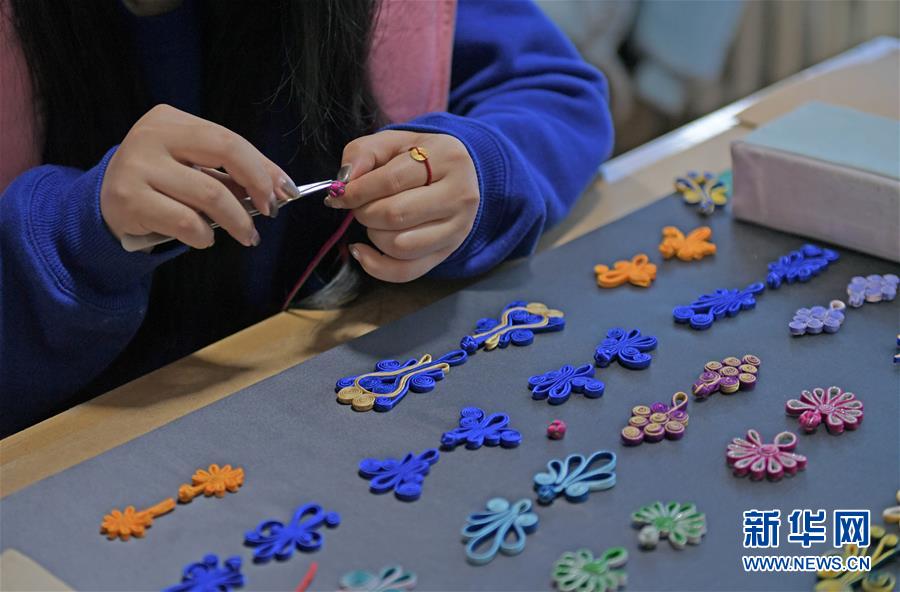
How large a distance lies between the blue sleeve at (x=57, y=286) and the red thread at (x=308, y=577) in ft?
0.88

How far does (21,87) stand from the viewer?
85cm

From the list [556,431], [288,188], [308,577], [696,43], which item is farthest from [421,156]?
[696,43]

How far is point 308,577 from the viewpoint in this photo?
58 cm

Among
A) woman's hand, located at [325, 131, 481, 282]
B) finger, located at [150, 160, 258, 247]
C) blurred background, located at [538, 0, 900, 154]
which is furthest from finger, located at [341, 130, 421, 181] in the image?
blurred background, located at [538, 0, 900, 154]

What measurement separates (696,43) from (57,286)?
1.21 meters

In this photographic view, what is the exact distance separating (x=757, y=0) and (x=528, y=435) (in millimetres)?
1388

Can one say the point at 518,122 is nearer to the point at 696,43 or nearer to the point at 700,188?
the point at 700,188

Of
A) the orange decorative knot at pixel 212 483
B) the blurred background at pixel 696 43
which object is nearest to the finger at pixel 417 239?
the orange decorative knot at pixel 212 483

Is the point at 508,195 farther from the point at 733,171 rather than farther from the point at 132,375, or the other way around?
the point at 132,375

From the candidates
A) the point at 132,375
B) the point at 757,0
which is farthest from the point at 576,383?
the point at 757,0

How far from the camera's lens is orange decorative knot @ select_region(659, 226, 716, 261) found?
2.99ft

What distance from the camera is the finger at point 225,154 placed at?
70 centimetres

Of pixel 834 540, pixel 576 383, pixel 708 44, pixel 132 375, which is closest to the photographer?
pixel 834 540

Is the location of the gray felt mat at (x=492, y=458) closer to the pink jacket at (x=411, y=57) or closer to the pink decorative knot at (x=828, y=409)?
the pink decorative knot at (x=828, y=409)
